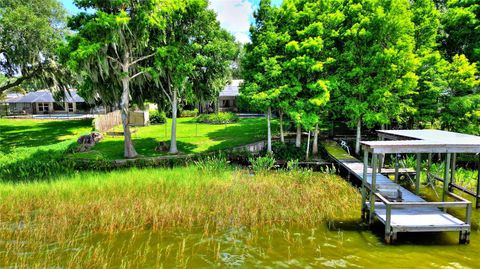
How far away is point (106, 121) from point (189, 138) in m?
10.5

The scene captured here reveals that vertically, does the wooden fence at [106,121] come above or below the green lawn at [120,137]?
above

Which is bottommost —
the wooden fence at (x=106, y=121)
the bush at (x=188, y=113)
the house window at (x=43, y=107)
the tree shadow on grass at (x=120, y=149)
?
the tree shadow on grass at (x=120, y=149)

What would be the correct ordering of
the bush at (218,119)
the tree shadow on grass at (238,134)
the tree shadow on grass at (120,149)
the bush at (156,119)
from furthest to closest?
the bush at (156,119) → the bush at (218,119) → the tree shadow on grass at (238,134) → the tree shadow on grass at (120,149)

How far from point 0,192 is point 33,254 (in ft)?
20.5

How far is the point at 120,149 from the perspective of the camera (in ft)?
82.7

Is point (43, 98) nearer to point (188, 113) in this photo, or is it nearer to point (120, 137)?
point (188, 113)

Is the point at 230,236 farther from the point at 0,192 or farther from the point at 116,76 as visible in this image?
the point at 116,76

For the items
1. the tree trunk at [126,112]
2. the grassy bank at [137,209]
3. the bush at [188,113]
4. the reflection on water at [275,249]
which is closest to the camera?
the reflection on water at [275,249]

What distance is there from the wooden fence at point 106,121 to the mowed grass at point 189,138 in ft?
3.07

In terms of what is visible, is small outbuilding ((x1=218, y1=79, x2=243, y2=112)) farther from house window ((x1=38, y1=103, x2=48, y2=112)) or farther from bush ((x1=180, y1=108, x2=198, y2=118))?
house window ((x1=38, y1=103, x2=48, y2=112))

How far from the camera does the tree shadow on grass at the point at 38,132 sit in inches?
1133

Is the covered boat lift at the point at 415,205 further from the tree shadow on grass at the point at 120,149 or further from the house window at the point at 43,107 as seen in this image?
the house window at the point at 43,107

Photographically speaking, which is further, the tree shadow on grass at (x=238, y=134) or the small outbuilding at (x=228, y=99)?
the small outbuilding at (x=228, y=99)

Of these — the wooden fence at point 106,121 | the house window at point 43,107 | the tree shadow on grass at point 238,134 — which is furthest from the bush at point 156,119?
the house window at point 43,107
